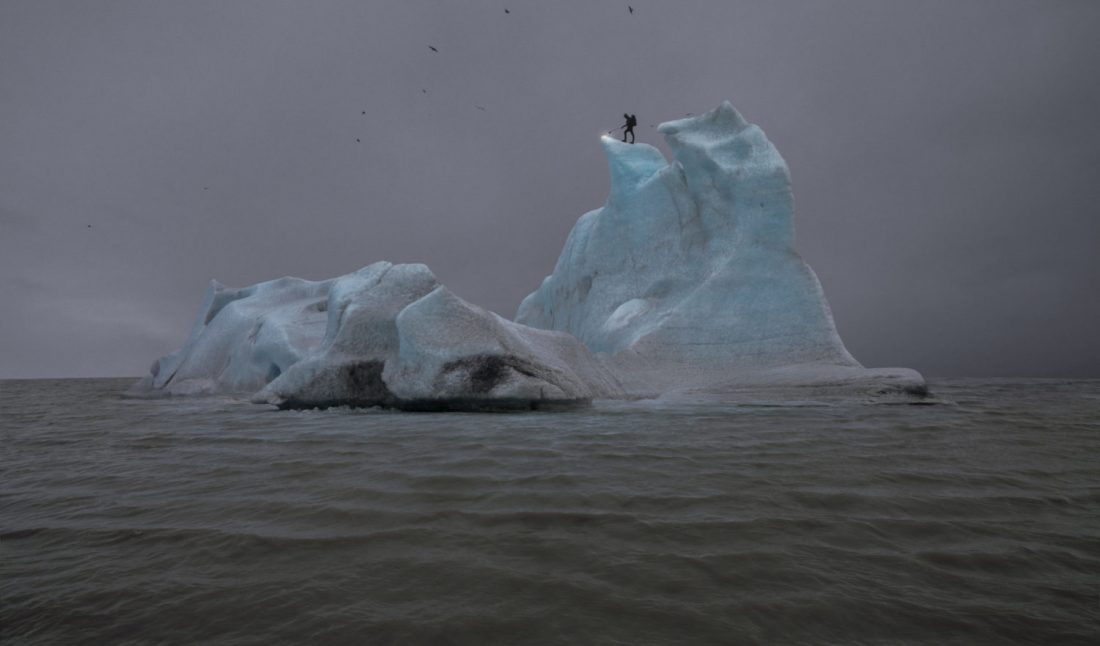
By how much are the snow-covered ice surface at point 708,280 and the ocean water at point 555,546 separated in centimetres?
803

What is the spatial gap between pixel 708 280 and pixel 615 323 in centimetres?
302

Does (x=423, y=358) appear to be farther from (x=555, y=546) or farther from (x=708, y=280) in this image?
(x=708, y=280)

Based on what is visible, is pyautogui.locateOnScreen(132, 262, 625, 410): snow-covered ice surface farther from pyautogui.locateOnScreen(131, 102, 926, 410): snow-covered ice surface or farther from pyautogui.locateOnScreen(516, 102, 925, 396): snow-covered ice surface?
pyautogui.locateOnScreen(516, 102, 925, 396): snow-covered ice surface

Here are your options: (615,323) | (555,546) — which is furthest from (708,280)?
(555,546)

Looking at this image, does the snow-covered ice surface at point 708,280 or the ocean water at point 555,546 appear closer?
the ocean water at point 555,546

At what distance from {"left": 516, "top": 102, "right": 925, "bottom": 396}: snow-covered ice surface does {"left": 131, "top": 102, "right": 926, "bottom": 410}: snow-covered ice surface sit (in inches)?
1.5

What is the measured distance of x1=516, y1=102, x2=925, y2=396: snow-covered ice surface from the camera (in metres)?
13.0

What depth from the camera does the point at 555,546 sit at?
2.19 meters

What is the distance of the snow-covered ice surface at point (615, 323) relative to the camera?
8891 millimetres

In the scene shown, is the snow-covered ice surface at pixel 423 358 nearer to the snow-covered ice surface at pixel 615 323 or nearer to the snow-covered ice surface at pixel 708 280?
the snow-covered ice surface at pixel 615 323

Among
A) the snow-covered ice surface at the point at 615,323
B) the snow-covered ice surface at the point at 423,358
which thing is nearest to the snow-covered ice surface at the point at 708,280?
the snow-covered ice surface at the point at 615,323

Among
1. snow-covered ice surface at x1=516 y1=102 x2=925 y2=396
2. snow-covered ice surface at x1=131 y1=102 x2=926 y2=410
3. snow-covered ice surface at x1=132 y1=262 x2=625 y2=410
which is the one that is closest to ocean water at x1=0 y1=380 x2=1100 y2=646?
snow-covered ice surface at x1=132 y1=262 x2=625 y2=410

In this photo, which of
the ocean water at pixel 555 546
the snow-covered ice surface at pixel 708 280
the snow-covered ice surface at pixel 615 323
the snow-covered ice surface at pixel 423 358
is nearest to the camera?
the ocean water at pixel 555 546

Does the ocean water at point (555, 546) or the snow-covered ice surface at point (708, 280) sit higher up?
the snow-covered ice surface at point (708, 280)
